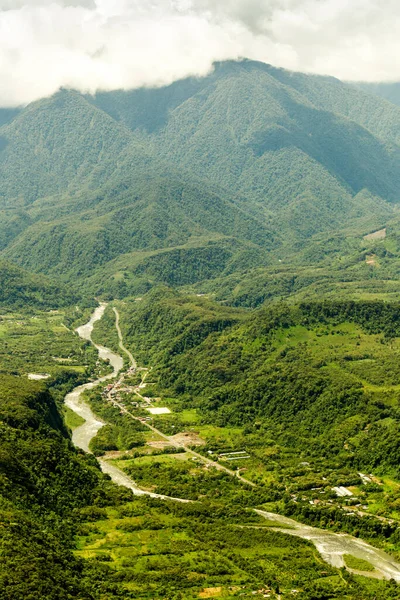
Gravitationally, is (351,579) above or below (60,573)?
below

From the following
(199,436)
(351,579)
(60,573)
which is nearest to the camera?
(60,573)

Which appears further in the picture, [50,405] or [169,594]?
[50,405]

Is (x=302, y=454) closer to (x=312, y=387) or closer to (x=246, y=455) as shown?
(x=246, y=455)

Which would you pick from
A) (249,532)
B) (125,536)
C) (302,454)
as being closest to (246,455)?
(302,454)

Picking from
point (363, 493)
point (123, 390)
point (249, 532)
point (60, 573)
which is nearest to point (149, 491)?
point (249, 532)

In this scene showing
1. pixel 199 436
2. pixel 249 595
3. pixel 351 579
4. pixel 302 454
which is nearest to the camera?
pixel 249 595

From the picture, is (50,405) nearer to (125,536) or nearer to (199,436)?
(199,436)

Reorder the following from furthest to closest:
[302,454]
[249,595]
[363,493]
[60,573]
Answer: [302,454], [363,493], [249,595], [60,573]

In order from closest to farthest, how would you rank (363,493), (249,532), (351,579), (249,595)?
(249,595)
(351,579)
(249,532)
(363,493)

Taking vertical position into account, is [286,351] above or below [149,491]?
above
